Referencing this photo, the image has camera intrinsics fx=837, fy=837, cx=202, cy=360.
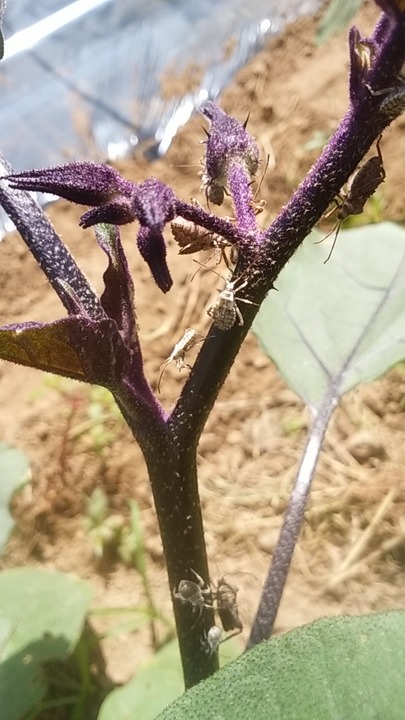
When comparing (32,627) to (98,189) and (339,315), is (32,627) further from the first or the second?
(98,189)

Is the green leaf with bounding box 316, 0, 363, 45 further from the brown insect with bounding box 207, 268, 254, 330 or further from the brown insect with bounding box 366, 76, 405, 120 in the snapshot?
the brown insect with bounding box 207, 268, 254, 330

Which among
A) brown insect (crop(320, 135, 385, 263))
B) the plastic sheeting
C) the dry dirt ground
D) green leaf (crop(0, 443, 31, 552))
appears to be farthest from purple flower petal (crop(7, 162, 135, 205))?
the plastic sheeting

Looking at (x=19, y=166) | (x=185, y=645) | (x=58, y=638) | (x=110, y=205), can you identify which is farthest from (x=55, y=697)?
(x=19, y=166)

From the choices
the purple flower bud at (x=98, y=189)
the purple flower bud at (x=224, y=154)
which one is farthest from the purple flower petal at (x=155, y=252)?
the purple flower bud at (x=224, y=154)

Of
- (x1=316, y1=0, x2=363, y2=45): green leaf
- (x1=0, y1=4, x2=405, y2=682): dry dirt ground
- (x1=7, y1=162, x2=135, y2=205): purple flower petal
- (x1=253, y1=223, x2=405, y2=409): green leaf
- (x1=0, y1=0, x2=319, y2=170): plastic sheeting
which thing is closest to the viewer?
(x1=316, y1=0, x2=363, y2=45): green leaf

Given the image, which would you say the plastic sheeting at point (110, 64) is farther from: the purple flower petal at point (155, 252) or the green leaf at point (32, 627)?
the purple flower petal at point (155, 252)

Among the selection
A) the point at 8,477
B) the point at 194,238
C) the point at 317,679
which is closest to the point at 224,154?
the point at 194,238
